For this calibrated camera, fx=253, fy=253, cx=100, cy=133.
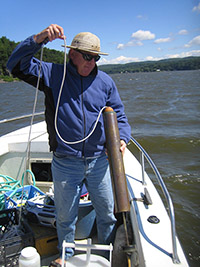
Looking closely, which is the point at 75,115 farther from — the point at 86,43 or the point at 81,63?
the point at 86,43

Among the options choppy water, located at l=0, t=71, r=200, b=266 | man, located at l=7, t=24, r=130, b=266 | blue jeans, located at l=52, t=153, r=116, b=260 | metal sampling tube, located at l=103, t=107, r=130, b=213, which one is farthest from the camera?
choppy water, located at l=0, t=71, r=200, b=266

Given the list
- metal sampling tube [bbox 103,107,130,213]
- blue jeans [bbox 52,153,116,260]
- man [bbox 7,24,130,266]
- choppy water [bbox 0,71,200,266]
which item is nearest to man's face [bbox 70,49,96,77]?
man [bbox 7,24,130,266]

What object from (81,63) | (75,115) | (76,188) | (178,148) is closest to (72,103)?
(75,115)

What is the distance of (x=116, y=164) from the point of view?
1.77 metres

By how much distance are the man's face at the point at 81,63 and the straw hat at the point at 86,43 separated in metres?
0.07

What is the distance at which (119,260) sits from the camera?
2109 millimetres

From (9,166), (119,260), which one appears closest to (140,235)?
(119,260)

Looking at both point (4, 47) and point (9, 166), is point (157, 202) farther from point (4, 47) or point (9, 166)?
point (4, 47)

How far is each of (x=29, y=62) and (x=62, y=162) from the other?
29.8 inches

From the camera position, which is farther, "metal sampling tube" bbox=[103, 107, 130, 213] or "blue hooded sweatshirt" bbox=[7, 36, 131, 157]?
"blue hooded sweatshirt" bbox=[7, 36, 131, 157]

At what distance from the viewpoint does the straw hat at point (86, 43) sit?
5.81 feet

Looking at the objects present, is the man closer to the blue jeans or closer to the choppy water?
the blue jeans

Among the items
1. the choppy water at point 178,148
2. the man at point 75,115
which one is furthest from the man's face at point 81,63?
the choppy water at point 178,148

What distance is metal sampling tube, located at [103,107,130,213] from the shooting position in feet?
5.56
